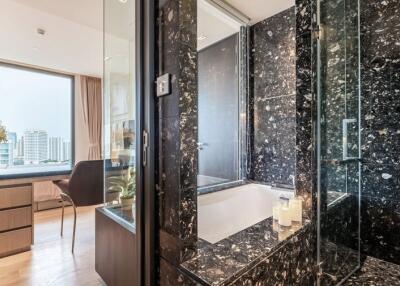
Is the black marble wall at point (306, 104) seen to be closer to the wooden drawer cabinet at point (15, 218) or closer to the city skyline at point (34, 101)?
the wooden drawer cabinet at point (15, 218)

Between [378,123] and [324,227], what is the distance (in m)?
0.96

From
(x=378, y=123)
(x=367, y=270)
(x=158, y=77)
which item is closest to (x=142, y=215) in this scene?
(x=158, y=77)

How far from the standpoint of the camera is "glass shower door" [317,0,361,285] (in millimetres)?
1338

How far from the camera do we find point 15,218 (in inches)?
95.5

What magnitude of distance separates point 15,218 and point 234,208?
7.51ft

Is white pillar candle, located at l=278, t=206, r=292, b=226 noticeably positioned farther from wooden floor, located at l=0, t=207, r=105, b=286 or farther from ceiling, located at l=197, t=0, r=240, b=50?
ceiling, located at l=197, t=0, r=240, b=50

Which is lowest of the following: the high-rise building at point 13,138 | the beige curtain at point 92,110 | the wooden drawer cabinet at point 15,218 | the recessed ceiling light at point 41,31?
the wooden drawer cabinet at point 15,218

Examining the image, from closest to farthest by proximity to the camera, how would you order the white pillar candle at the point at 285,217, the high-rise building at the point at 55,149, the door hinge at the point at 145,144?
the door hinge at the point at 145,144, the white pillar candle at the point at 285,217, the high-rise building at the point at 55,149

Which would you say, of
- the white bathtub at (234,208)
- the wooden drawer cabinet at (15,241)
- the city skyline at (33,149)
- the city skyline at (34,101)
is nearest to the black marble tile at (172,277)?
the white bathtub at (234,208)

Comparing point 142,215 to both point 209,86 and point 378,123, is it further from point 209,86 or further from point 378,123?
point 209,86

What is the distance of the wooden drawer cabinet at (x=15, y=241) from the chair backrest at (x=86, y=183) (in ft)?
2.16

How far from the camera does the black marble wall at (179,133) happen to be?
96 centimetres

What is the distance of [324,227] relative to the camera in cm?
135

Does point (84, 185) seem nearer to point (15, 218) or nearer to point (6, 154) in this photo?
point (15, 218)
